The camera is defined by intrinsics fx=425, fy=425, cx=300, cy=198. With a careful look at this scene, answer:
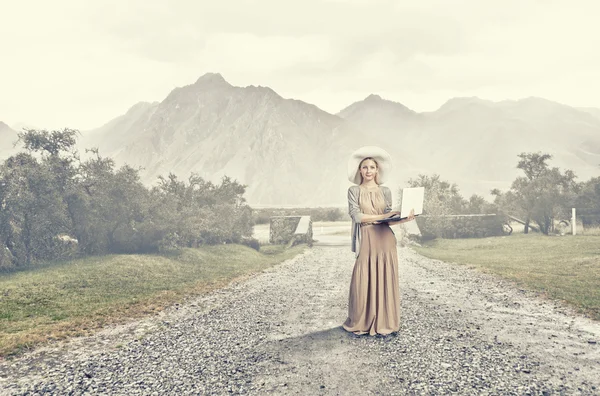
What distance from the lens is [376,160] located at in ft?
30.7

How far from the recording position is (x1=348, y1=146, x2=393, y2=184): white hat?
916 centimetres

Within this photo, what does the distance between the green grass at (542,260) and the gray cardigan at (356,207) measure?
6.88 m

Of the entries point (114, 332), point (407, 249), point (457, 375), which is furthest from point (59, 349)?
point (407, 249)

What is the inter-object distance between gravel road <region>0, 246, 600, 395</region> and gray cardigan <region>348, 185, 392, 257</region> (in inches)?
87.1

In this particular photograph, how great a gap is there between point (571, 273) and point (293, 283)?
40.1ft

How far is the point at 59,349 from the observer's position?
928cm

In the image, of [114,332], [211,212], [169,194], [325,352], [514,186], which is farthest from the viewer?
[514,186]

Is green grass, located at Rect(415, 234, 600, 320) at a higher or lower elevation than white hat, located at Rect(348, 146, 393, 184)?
lower

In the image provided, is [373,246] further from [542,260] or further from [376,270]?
[542,260]

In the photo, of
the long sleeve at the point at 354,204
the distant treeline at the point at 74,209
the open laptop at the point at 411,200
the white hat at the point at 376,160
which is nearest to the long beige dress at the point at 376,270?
the long sleeve at the point at 354,204

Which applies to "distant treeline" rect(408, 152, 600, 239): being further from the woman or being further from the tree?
the woman

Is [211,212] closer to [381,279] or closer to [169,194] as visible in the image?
[169,194]

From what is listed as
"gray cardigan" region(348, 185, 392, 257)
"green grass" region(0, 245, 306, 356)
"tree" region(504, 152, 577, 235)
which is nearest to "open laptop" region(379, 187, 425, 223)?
"gray cardigan" region(348, 185, 392, 257)

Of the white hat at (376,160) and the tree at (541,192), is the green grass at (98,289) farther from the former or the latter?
the tree at (541,192)
